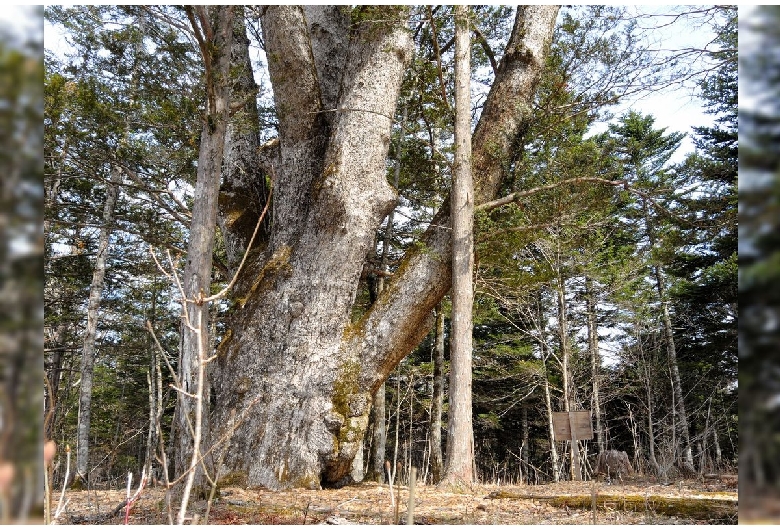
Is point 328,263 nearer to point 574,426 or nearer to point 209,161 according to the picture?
point 209,161

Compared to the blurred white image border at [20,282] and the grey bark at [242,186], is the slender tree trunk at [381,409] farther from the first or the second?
the blurred white image border at [20,282]

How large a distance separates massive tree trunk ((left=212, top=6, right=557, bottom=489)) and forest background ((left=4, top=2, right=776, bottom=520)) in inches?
33.1

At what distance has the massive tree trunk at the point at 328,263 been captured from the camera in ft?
17.3

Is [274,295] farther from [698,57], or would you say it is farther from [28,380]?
[28,380]

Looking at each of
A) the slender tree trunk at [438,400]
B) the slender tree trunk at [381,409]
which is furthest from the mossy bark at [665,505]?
the slender tree trunk at [438,400]

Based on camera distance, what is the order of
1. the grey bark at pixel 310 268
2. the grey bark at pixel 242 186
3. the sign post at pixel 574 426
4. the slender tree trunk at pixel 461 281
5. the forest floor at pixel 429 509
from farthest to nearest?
the grey bark at pixel 242 186, the slender tree trunk at pixel 461 281, the grey bark at pixel 310 268, the sign post at pixel 574 426, the forest floor at pixel 429 509

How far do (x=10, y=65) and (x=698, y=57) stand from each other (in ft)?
16.0

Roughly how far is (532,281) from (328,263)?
377 cm

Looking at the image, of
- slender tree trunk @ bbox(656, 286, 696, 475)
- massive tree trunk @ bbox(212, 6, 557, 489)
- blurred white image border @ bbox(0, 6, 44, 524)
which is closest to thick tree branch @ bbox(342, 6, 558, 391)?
massive tree trunk @ bbox(212, 6, 557, 489)

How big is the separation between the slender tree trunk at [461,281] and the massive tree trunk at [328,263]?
0.31 metres

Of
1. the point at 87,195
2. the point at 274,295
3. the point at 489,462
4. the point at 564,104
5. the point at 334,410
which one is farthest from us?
the point at 489,462

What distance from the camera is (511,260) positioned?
788 centimetres

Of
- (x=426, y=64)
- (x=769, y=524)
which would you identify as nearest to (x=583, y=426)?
(x=769, y=524)

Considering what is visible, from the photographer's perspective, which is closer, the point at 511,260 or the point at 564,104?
the point at 564,104
